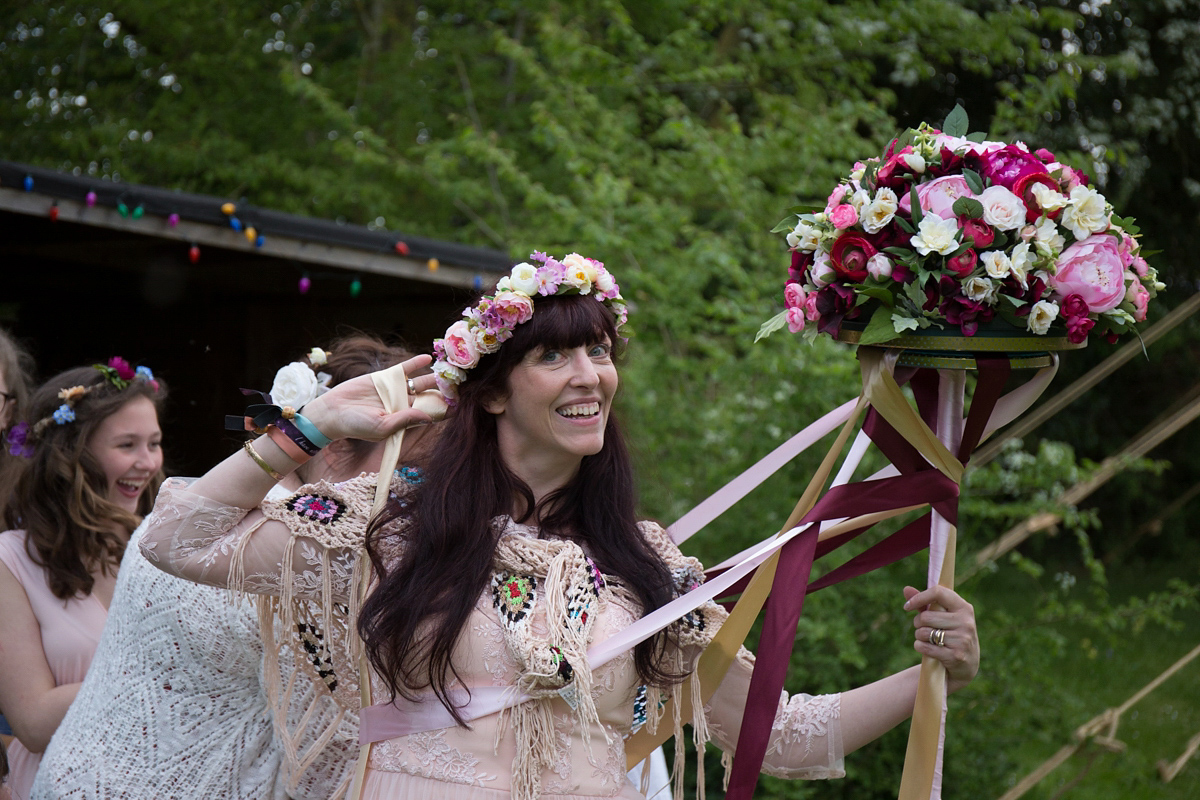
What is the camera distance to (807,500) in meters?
2.07

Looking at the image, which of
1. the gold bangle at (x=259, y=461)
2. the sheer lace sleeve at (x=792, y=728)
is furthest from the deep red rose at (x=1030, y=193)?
the gold bangle at (x=259, y=461)

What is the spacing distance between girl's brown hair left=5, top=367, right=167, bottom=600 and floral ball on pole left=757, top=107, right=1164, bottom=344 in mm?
2095

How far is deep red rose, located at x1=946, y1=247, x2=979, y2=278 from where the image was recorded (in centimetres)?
176

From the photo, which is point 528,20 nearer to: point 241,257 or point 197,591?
point 241,257

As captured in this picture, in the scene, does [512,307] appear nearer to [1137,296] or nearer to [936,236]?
[936,236]

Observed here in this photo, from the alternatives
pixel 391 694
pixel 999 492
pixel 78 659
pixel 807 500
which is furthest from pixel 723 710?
pixel 999 492

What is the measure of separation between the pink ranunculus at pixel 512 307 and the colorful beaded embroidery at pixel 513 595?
48 centimetres

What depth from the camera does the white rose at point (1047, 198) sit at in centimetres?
178

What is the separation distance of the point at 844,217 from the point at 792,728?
1012 mm

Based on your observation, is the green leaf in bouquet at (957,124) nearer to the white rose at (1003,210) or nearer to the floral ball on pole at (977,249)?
the floral ball on pole at (977,249)

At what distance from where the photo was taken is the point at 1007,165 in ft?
6.03

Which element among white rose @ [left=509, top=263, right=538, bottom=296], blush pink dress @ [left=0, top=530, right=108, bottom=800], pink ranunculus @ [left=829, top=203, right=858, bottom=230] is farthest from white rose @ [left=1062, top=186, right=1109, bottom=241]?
blush pink dress @ [left=0, top=530, right=108, bottom=800]

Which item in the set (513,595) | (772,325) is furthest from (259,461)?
(772,325)

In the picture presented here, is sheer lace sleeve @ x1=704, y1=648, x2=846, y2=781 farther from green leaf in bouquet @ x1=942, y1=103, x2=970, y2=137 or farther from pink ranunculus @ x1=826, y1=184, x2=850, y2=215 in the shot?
green leaf in bouquet @ x1=942, y1=103, x2=970, y2=137
